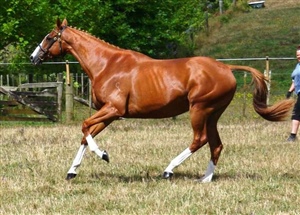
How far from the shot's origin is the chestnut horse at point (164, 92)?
8.98 m

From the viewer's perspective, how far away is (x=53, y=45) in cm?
1004

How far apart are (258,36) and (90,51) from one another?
4302 cm

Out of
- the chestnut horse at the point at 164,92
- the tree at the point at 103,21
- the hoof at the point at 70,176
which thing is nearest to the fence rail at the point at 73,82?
the tree at the point at 103,21

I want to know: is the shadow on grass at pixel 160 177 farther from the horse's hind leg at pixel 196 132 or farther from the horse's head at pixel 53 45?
the horse's head at pixel 53 45

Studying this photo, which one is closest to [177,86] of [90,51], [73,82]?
[90,51]

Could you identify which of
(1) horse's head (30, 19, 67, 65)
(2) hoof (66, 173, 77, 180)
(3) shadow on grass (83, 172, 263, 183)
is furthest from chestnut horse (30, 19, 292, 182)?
(1) horse's head (30, 19, 67, 65)

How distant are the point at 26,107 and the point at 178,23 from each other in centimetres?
1463

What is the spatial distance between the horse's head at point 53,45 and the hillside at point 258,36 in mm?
26314

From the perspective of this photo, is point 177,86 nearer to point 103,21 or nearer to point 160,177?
point 160,177

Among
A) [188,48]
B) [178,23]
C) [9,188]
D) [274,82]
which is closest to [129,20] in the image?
[178,23]

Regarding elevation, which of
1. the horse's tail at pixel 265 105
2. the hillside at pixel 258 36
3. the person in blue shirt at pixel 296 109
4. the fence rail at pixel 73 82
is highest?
the horse's tail at pixel 265 105

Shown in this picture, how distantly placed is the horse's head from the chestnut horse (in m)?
0.70

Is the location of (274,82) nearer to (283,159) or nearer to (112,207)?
(283,159)

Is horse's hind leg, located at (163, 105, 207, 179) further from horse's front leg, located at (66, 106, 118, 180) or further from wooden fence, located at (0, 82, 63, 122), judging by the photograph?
wooden fence, located at (0, 82, 63, 122)
